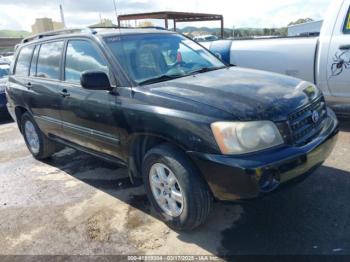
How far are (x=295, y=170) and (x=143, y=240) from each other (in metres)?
1.42

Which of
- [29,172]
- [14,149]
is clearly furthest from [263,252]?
[14,149]

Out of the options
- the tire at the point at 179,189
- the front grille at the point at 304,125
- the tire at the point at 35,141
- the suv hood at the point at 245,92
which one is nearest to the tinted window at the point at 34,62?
the tire at the point at 35,141

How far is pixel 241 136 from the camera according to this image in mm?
2732

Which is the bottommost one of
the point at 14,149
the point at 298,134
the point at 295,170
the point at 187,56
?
the point at 14,149

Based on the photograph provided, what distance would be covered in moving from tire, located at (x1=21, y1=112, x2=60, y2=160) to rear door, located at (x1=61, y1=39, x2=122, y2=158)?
1.02 m

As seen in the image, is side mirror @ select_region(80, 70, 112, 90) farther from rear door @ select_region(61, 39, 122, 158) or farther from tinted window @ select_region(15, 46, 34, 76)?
tinted window @ select_region(15, 46, 34, 76)

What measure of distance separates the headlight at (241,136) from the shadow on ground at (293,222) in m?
0.42

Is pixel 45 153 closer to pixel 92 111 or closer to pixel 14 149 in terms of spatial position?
pixel 14 149

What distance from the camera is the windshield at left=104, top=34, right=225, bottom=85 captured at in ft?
11.8

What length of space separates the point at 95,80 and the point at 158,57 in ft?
2.67

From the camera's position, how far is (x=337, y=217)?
128 inches

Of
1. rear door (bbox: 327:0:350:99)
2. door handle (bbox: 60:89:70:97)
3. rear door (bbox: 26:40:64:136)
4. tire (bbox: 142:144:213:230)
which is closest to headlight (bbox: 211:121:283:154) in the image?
tire (bbox: 142:144:213:230)

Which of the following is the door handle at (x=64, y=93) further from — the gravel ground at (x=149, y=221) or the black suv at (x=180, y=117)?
the gravel ground at (x=149, y=221)

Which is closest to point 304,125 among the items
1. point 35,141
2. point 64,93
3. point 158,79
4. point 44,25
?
point 158,79
